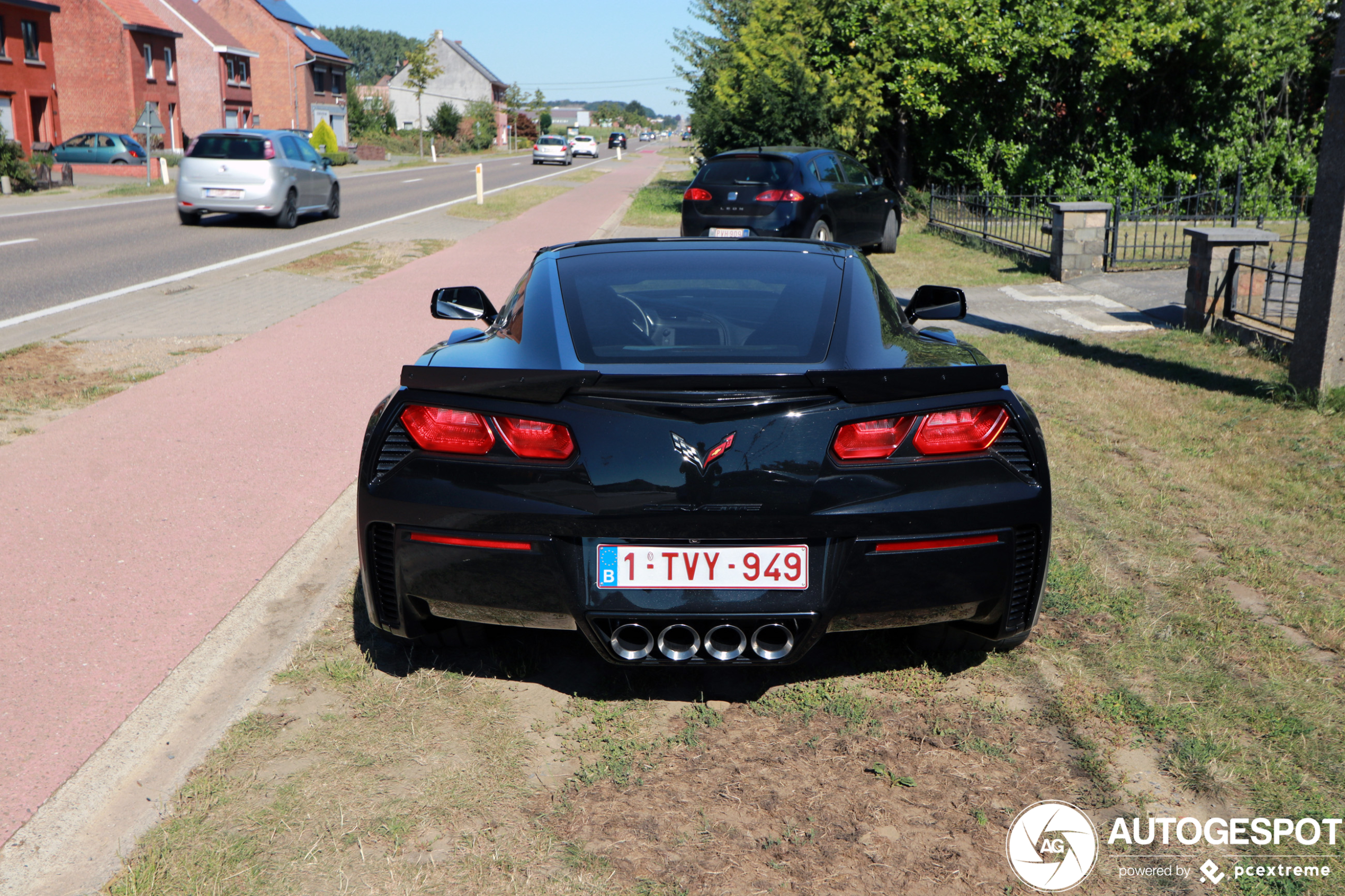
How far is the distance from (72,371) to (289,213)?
1278 cm

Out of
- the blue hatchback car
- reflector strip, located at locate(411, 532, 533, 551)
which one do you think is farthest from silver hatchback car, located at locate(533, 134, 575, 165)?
reflector strip, located at locate(411, 532, 533, 551)

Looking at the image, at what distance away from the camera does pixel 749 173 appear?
14.5 meters

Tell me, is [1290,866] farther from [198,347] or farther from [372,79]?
[372,79]

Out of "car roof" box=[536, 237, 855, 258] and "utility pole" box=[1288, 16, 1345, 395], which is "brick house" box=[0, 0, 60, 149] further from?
"utility pole" box=[1288, 16, 1345, 395]

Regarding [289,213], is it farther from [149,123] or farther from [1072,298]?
[1072,298]

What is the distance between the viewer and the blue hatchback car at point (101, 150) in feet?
130

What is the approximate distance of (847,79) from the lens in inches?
848

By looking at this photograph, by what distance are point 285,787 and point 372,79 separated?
184 meters

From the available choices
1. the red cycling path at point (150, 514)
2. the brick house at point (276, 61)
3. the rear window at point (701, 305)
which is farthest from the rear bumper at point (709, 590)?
the brick house at point (276, 61)

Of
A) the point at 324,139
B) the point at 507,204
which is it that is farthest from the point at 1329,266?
the point at 324,139

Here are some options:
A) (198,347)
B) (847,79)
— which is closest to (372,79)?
(847,79)

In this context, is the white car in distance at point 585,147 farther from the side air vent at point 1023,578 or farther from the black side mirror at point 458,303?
the side air vent at point 1023,578

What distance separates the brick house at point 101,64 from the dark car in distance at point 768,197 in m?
41.3

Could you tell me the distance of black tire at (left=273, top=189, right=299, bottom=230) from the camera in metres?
20.1
